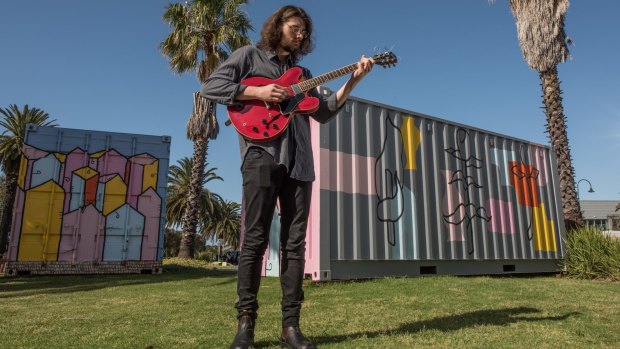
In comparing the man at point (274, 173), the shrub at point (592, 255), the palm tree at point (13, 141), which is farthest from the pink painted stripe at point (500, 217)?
the palm tree at point (13, 141)

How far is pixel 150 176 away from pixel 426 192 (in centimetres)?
742

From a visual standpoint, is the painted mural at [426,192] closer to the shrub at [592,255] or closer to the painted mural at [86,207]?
the shrub at [592,255]

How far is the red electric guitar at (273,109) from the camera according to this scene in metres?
2.18

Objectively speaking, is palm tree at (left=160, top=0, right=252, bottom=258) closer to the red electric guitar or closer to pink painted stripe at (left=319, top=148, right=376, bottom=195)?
pink painted stripe at (left=319, top=148, right=376, bottom=195)

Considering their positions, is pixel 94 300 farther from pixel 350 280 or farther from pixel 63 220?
pixel 63 220

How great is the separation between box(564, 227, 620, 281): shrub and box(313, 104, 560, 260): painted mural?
39 cm

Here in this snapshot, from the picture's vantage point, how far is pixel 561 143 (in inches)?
438

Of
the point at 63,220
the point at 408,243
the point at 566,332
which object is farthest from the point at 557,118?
the point at 63,220

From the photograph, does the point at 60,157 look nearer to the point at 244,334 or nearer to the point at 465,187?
the point at 465,187

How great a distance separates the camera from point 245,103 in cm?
225

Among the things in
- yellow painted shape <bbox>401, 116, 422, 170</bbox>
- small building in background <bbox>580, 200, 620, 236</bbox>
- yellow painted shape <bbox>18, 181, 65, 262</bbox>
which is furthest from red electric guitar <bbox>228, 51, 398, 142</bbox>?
small building in background <bbox>580, 200, 620, 236</bbox>

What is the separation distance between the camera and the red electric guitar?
2.18 metres

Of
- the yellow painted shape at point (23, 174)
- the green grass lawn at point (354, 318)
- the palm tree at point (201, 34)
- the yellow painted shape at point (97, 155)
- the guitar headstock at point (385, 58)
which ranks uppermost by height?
the palm tree at point (201, 34)

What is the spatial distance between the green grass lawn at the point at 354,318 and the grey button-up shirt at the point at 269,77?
1021mm
